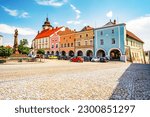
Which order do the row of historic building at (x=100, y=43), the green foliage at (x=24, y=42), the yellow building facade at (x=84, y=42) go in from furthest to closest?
1. the green foliage at (x=24, y=42)
2. the yellow building facade at (x=84, y=42)
3. the row of historic building at (x=100, y=43)

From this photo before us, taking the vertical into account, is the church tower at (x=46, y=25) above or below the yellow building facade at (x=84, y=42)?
above

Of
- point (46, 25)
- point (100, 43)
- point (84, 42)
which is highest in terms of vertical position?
point (46, 25)

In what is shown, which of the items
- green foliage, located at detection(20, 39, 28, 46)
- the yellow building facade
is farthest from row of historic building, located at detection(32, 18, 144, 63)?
green foliage, located at detection(20, 39, 28, 46)

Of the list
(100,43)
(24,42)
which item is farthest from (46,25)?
(100,43)

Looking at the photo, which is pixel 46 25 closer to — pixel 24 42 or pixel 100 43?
pixel 24 42

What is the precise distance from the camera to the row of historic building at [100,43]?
40.3 m

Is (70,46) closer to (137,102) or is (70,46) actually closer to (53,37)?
(53,37)

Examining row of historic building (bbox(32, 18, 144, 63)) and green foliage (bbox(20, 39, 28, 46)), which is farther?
green foliage (bbox(20, 39, 28, 46))

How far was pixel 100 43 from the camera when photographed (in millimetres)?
44438

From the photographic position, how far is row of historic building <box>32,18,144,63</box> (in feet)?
132

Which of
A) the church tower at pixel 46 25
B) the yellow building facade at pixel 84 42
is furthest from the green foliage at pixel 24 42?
the yellow building facade at pixel 84 42

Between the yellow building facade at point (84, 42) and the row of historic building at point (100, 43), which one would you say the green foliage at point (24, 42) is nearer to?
the row of historic building at point (100, 43)

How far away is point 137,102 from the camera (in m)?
4.97

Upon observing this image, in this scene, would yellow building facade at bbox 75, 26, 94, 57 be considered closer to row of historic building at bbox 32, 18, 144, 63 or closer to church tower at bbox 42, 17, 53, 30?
row of historic building at bbox 32, 18, 144, 63
